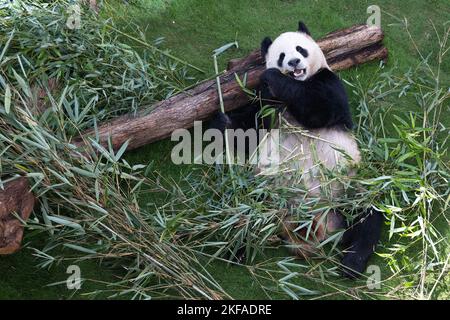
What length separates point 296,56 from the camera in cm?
450

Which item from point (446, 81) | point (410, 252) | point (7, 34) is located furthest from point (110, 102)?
point (446, 81)

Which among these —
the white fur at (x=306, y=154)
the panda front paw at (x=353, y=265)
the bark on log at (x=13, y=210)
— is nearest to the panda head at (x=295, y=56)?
the white fur at (x=306, y=154)

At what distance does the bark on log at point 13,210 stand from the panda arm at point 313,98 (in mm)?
1789

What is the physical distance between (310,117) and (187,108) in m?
0.89

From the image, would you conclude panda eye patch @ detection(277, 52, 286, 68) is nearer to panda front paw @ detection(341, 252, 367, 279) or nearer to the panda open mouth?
the panda open mouth

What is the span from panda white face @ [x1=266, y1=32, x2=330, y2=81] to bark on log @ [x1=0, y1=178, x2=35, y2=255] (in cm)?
194

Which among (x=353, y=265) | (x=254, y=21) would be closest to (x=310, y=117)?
(x=353, y=265)

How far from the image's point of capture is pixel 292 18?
5.91 metres

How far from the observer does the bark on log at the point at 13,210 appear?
11.5 feet

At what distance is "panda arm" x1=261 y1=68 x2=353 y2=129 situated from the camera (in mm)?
4344

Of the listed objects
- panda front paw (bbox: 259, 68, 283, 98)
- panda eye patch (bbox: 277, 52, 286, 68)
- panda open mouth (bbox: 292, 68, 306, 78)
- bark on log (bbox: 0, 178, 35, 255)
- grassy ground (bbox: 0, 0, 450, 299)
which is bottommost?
bark on log (bbox: 0, 178, 35, 255)

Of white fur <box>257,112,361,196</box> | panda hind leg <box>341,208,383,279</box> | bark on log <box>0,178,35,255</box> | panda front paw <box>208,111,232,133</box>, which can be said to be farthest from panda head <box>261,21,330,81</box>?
bark on log <box>0,178,35,255</box>

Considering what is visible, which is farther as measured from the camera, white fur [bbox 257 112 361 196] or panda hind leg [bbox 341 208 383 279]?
white fur [bbox 257 112 361 196]

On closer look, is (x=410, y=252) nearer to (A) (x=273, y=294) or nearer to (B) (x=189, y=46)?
(A) (x=273, y=294)
